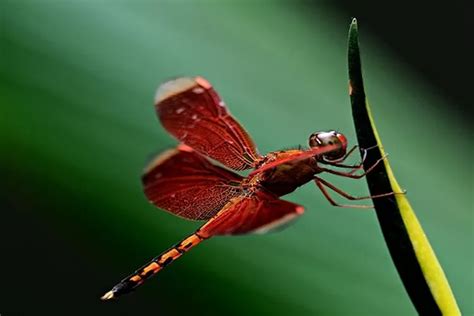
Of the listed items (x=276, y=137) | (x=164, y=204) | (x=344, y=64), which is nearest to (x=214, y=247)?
(x=164, y=204)

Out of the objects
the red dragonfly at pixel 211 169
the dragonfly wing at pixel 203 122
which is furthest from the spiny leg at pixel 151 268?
the dragonfly wing at pixel 203 122

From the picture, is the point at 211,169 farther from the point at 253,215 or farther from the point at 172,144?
the point at 253,215

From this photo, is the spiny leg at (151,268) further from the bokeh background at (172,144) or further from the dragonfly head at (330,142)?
the dragonfly head at (330,142)

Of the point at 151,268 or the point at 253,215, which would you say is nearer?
the point at 253,215

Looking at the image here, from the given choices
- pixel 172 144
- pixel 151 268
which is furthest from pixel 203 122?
pixel 151 268

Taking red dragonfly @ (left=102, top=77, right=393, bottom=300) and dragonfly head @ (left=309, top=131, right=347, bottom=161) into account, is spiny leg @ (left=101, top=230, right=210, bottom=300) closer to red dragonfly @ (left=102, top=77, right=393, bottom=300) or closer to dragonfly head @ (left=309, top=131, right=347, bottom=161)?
red dragonfly @ (left=102, top=77, right=393, bottom=300)
